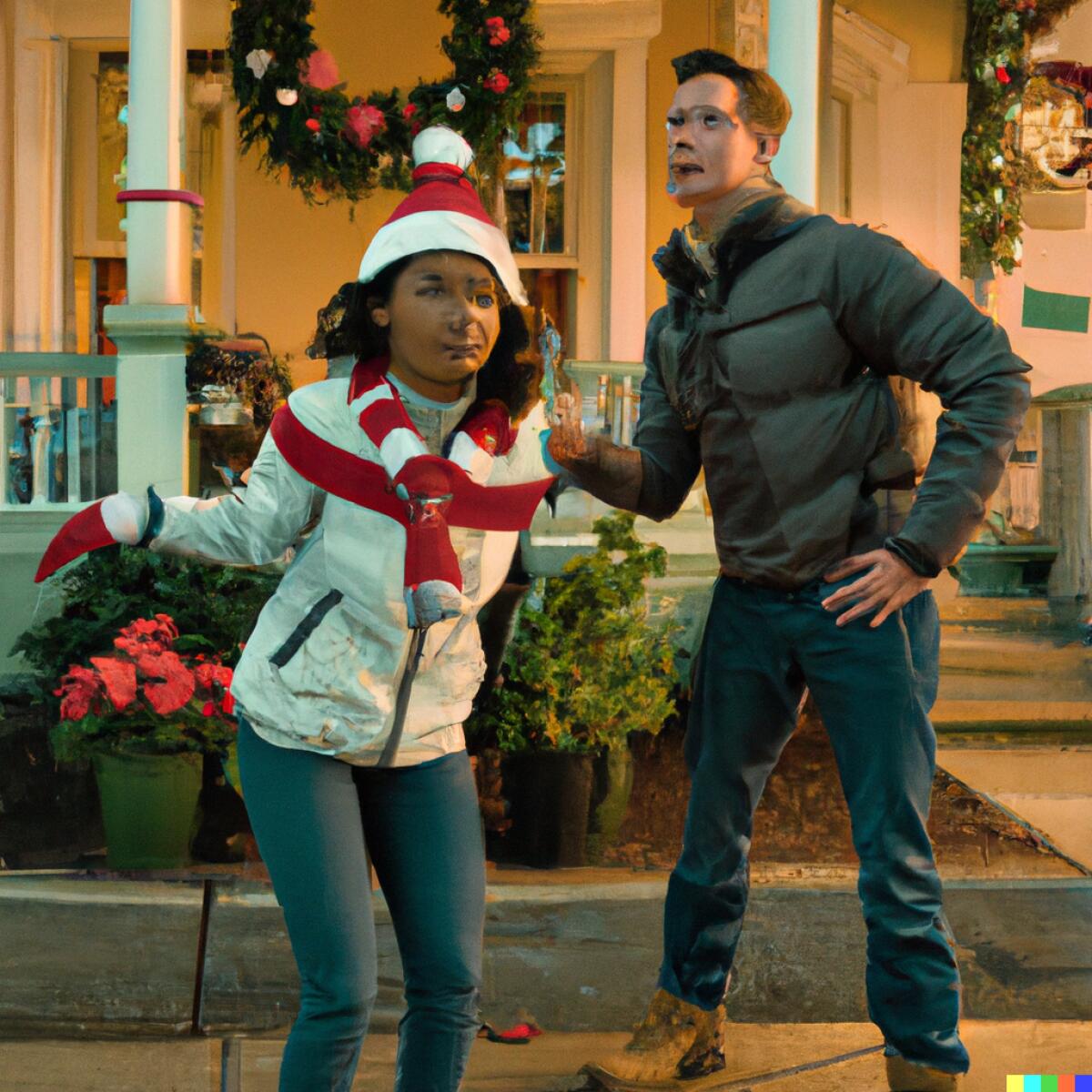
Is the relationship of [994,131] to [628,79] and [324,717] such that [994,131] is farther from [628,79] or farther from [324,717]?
[324,717]

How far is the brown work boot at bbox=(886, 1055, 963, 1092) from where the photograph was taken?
320cm

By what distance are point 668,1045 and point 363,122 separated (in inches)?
173

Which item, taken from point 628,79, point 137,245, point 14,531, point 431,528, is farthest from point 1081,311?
point 431,528

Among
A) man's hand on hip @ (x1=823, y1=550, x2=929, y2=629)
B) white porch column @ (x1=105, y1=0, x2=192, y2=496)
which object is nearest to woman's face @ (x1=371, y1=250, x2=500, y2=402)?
man's hand on hip @ (x1=823, y1=550, x2=929, y2=629)

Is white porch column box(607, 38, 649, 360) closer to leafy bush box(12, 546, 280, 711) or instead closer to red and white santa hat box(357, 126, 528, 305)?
leafy bush box(12, 546, 280, 711)

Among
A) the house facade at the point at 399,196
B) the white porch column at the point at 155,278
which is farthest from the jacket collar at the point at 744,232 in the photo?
the house facade at the point at 399,196

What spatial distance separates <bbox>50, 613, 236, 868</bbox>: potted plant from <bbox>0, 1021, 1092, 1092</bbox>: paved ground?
4.11 ft

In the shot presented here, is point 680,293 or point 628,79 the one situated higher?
point 628,79

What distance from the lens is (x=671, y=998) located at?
3488 millimetres

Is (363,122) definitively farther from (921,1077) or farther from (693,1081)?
(921,1077)

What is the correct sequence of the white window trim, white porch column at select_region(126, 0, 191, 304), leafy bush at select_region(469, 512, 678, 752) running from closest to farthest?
leafy bush at select_region(469, 512, 678, 752), white porch column at select_region(126, 0, 191, 304), the white window trim

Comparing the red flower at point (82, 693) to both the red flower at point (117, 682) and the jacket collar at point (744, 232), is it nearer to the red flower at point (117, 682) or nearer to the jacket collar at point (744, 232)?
the red flower at point (117, 682)

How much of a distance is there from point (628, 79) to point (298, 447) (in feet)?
18.1

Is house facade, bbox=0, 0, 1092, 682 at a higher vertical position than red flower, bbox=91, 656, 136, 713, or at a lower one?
higher
